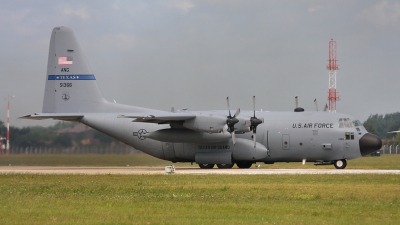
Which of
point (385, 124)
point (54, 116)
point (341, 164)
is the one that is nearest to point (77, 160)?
point (54, 116)

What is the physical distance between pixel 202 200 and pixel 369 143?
68.7ft

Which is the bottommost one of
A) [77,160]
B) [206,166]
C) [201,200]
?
[201,200]

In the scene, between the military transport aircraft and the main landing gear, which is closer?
the military transport aircraft

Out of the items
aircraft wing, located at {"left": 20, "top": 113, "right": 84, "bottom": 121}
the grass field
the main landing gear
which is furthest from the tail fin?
the grass field

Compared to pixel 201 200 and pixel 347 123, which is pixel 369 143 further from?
pixel 201 200

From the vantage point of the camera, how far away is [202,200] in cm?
1941

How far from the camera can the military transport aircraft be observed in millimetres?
37750

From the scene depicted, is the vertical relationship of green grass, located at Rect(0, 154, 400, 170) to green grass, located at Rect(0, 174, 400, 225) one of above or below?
above

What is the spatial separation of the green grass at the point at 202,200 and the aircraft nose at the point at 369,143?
861 centimetres

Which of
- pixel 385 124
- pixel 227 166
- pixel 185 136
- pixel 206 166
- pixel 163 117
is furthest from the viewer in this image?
pixel 385 124

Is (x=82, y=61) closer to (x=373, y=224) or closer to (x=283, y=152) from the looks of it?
(x=283, y=152)

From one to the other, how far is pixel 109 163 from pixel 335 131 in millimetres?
14479

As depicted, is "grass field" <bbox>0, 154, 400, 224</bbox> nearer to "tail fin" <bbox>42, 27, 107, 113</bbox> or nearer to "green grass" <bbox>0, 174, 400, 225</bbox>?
"green grass" <bbox>0, 174, 400, 225</bbox>

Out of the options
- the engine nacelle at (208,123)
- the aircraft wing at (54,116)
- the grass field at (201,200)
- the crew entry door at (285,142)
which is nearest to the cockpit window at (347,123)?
the crew entry door at (285,142)
